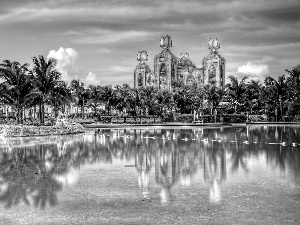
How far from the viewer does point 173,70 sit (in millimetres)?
137875

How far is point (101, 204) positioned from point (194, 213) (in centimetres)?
184

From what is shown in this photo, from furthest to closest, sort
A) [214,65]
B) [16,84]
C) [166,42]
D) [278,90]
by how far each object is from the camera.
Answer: [214,65], [166,42], [278,90], [16,84]

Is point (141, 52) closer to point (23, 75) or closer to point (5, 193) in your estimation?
point (23, 75)

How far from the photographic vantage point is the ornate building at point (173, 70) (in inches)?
5369

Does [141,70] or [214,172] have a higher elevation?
[141,70]

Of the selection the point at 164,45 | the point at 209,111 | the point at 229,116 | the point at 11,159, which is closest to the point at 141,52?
the point at 164,45

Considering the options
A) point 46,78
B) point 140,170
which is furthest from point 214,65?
point 140,170

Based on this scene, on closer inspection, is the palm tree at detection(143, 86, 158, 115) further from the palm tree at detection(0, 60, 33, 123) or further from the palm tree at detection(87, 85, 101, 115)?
the palm tree at detection(0, 60, 33, 123)

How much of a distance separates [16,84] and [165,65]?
9863 cm

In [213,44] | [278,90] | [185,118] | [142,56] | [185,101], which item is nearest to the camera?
[185,118]

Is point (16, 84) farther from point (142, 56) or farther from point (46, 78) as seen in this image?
point (142, 56)

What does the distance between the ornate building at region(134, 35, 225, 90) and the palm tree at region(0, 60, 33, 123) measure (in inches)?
3715

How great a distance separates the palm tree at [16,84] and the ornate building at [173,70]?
310ft

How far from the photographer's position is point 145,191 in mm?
9047
